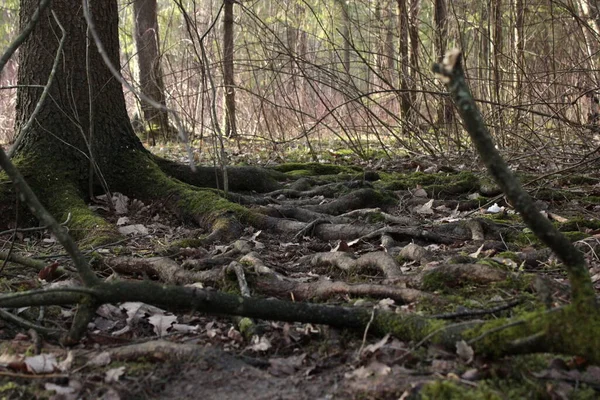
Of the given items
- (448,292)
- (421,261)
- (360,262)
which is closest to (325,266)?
(360,262)

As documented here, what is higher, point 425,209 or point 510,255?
point 425,209

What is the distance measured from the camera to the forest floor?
212 centimetres

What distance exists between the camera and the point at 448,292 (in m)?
2.99

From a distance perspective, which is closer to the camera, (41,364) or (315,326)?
(41,364)

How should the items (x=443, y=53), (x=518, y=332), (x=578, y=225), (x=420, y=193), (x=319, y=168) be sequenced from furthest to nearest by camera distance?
1. (x=319, y=168)
2. (x=443, y=53)
3. (x=420, y=193)
4. (x=578, y=225)
5. (x=518, y=332)

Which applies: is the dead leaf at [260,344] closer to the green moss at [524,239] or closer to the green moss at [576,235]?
the green moss at [524,239]

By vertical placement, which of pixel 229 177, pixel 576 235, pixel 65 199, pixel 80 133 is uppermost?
pixel 80 133

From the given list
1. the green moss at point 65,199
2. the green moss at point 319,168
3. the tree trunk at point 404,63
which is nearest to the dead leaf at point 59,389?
the green moss at point 65,199

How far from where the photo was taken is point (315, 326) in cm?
267

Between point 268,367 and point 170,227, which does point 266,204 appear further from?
point 268,367

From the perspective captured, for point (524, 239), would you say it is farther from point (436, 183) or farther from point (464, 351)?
point (436, 183)

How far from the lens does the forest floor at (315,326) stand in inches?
83.4

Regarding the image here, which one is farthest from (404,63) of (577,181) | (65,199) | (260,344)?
(260,344)

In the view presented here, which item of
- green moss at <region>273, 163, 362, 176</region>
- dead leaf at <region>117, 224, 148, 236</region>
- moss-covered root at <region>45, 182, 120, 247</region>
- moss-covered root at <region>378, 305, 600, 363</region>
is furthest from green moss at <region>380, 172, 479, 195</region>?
moss-covered root at <region>378, 305, 600, 363</region>
